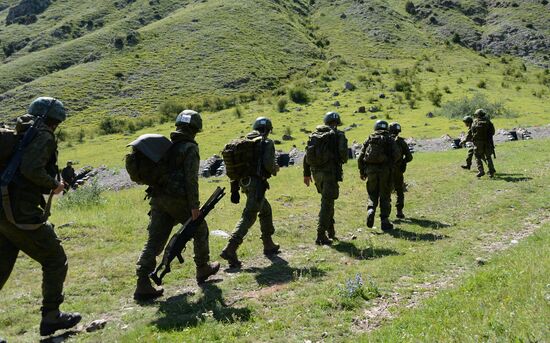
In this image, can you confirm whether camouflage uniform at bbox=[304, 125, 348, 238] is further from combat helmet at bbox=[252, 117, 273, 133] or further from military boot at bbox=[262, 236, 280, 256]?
combat helmet at bbox=[252, 117, 273, 133]

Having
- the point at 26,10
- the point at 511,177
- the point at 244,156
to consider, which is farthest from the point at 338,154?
the point at 26,10

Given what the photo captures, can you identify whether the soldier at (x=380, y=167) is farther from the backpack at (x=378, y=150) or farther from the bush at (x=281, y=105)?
the bush at (x=281, y=105)

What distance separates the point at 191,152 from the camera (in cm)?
793

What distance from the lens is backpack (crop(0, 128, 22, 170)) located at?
20.4ft

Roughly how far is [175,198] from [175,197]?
0.7 inches

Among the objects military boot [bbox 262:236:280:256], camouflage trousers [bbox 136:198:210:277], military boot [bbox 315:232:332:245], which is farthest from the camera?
military boot [bbox 315:232:332:245]

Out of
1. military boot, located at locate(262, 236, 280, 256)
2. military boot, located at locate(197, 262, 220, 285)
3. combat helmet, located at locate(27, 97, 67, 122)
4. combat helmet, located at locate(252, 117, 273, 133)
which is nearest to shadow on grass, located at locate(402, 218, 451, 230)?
military boot, located at locate(262, 236, 280, 256)

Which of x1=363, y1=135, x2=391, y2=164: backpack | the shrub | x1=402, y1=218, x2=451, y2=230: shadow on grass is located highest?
the shrub

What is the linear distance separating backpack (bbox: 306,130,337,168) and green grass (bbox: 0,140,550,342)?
81.6 inches

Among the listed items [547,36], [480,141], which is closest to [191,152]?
[480,141]

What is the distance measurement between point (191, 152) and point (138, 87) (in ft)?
252

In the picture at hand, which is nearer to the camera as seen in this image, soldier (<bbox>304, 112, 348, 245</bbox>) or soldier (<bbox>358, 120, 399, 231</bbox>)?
soldier (<bbox>304, 112, 348, 245</bbox>)

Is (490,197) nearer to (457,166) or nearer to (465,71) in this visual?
(457,166)

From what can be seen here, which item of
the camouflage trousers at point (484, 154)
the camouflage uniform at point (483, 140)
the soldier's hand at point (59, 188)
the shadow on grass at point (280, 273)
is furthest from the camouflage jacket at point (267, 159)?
the camouflage trousers at point (484, 154)
